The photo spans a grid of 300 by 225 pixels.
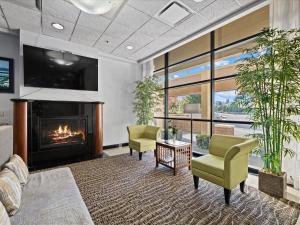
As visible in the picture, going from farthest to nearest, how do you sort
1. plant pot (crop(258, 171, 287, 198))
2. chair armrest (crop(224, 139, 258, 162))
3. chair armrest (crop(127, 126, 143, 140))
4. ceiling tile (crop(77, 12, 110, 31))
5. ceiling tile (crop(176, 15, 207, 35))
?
1. chair armrest (crop(127, 126, 143, 140))
2. ceiling tile (crop(176, 15, 207, 35))
3. ceiling tile (crop(77, 12, 110, 31))
4. plant pot (crop(258, 171, 287, 198))
5. chair armrest (crop(224, 139, 258, 162))

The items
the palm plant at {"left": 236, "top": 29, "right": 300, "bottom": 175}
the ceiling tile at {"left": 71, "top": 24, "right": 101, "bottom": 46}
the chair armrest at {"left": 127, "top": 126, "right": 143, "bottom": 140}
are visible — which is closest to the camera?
the palm plant at {"left": 236, "top": 29, "right": 300, "bottom": 175}

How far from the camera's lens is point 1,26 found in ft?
11.0

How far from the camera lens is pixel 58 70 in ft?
12.6

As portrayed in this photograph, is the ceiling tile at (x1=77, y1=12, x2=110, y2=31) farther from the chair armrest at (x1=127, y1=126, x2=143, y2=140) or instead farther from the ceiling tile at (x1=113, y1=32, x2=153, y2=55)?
the chair armrest at (x1=127, y1=126, x2=143, y2=140)

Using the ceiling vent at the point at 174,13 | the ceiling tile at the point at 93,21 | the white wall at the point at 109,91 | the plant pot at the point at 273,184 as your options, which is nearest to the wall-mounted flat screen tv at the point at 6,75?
the white wall at the point at 109,91

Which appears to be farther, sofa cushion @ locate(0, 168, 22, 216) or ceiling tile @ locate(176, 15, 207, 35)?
ceiling tile @ locate(176, 15, 207, 35)

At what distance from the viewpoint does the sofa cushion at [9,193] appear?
1246 millimetres

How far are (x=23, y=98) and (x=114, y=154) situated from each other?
2523 mm

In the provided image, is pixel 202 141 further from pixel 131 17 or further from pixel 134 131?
pixel 131 17

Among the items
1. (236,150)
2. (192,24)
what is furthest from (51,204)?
(192,24)

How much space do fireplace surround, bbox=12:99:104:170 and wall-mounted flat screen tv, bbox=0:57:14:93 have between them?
74 centimetres

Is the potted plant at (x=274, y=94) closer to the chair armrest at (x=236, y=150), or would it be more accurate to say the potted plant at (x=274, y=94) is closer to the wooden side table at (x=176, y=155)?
the chair armrest at (x=236, y=150)

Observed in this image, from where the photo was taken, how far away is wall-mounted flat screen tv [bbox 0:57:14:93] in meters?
3.58

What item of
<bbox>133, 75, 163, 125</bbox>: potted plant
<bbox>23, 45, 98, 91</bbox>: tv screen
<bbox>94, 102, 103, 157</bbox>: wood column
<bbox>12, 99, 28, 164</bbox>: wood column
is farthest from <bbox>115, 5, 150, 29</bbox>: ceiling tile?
<bbox>12, 99, 28, 164</bbox>: wood column
